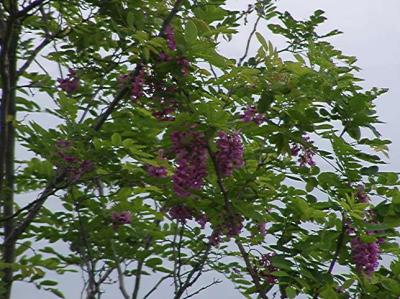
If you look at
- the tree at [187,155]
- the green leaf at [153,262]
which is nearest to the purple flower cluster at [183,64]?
the tree at [187,155]

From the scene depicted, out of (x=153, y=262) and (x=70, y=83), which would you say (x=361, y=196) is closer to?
(x=153, y=262)

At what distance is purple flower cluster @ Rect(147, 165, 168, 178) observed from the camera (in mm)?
3279

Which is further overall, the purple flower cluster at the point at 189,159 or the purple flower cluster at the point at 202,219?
the purple flower cluster at the point at 202,219

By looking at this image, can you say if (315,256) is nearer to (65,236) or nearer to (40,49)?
(65,236)

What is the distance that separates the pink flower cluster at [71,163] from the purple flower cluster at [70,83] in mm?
635

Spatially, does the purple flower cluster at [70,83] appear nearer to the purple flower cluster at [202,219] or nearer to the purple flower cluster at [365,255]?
the purple flower cluster at [202,219]

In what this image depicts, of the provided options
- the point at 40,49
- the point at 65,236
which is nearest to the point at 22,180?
the point at 65,236

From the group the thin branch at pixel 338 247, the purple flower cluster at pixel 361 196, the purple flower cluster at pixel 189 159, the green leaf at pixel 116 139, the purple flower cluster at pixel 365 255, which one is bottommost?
the purple flower cluster at pixel 365 255

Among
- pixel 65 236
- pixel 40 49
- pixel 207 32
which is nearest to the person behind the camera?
pixel 207 32

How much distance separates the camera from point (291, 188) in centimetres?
349

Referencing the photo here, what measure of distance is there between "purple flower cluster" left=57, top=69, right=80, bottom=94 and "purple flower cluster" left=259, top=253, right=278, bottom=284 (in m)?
1.56

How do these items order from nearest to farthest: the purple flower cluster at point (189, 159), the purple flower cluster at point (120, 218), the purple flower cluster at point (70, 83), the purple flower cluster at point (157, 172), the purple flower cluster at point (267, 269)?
the purple flower cluster at point (189, 159) < the purple flower cluster at point (157, 172) < the purple flower cluster at point (267, 269) < the purple flower cluster at point (120, 218) < the purple flower cluster at point (70, 83)

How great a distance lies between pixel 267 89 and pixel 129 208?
3.63 ft

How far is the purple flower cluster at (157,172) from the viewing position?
3.28 m
